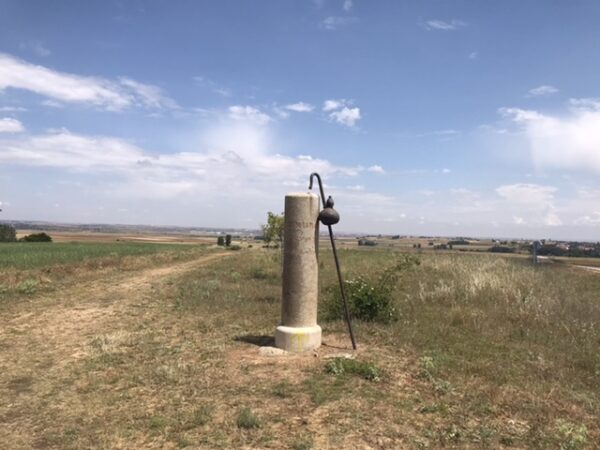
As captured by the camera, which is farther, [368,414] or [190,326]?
[190,326]

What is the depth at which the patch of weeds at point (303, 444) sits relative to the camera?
162 inches

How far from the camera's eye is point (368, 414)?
4824 millimetres

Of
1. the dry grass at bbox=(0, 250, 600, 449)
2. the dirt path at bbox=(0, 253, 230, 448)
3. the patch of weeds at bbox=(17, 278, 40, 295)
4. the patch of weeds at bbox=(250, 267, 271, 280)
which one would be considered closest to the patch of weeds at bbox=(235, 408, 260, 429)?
the dry grass at bbox=(0, 250, 600, 449)

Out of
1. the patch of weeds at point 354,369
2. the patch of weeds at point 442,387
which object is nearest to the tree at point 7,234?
the patch of weeds at point 354,369

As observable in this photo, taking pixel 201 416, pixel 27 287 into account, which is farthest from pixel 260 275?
pixel 201 416

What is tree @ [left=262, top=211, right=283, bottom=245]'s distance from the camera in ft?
69.7

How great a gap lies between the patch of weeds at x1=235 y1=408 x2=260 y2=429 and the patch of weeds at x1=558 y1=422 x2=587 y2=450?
2.73 m

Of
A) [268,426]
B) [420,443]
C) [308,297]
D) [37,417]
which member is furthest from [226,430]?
[308,297]

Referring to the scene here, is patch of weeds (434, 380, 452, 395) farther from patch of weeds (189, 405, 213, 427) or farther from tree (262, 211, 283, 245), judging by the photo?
tree (262, 211, 283, 245)

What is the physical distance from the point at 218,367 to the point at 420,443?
3.14 m

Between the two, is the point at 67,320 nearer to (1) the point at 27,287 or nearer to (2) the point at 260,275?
(1) the point at 27,287

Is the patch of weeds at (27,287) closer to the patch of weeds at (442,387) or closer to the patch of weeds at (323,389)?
the patch of weeds at (323,389)

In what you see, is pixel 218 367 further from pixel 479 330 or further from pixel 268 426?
pixel 479 330

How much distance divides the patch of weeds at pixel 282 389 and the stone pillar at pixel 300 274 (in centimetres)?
132
